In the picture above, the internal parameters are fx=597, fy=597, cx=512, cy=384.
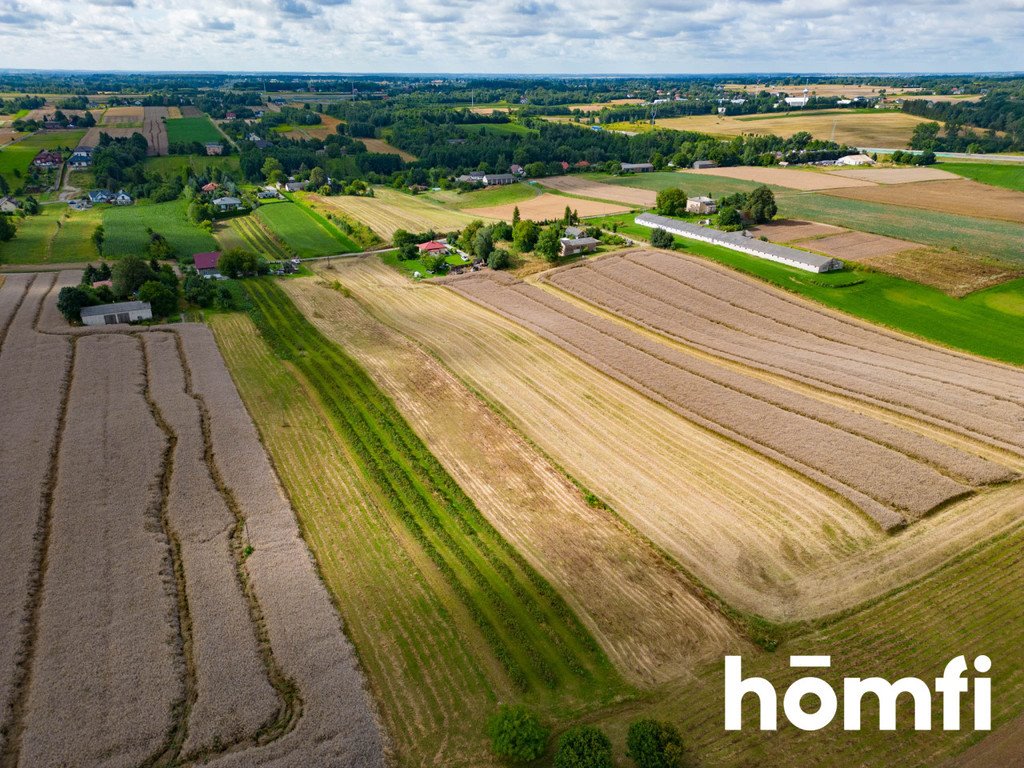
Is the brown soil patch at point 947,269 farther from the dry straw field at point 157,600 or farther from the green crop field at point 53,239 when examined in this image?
the green crop field at point 53,239

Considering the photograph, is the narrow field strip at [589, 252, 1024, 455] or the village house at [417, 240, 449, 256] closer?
the narrow field strip at [589, 252, 1024, 455]

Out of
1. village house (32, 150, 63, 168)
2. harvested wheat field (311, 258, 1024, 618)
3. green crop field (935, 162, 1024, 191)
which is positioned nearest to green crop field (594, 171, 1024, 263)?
green crop field (935, 162, 1024, 191)

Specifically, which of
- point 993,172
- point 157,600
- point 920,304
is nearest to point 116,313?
point 157,600

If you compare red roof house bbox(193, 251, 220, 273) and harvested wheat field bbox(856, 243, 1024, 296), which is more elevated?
harvested wheat field bbox(856, 243, 1024, 296)

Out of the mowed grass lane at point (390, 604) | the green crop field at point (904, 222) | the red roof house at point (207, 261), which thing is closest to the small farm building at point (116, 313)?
the red roof house at point (207, 261)

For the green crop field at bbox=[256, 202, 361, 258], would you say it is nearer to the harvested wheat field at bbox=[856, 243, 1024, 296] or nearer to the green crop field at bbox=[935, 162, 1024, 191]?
the harvested wheat field at bbox=[856, 243, 1024, 296]

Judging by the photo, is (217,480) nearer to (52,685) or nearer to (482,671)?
(52,685)
